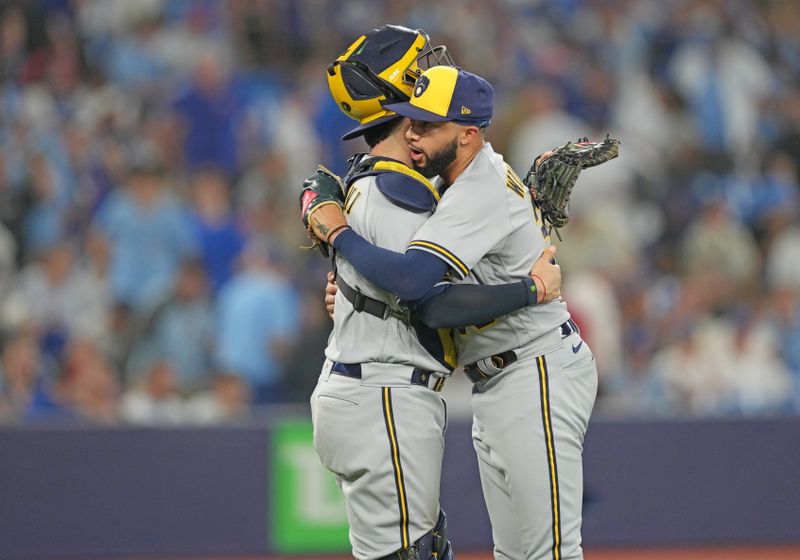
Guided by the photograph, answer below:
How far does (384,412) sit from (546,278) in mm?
675

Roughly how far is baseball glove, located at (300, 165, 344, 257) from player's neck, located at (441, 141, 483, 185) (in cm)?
36

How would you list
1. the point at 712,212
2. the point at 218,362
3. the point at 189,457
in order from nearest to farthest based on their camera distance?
the point at 189,457
the point at 218,362
the point at 712,212

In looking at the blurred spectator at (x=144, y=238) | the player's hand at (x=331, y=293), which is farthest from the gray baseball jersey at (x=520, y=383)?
the blurred spectator at (x=144, y=238)

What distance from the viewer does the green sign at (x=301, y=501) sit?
766cm

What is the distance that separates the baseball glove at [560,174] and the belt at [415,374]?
2.20ft

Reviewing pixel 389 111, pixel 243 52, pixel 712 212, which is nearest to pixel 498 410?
pixel 389 111

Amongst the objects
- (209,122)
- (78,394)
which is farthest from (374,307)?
(209,122)

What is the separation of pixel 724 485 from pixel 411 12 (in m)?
5.50

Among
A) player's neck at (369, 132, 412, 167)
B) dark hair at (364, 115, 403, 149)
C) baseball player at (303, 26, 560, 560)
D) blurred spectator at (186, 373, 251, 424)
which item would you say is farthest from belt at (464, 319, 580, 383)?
blurred spectator at (186, 373, 251, 424)

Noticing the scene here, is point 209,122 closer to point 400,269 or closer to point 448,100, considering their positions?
point 448,100

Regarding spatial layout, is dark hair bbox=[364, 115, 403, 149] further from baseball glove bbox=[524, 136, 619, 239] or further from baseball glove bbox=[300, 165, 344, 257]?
baseball glove bbox=[524, 136, 619, 239]

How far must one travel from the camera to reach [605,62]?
11727mm

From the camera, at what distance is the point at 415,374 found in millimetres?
4039

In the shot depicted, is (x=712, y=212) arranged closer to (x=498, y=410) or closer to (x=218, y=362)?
(x=218, y=362)
